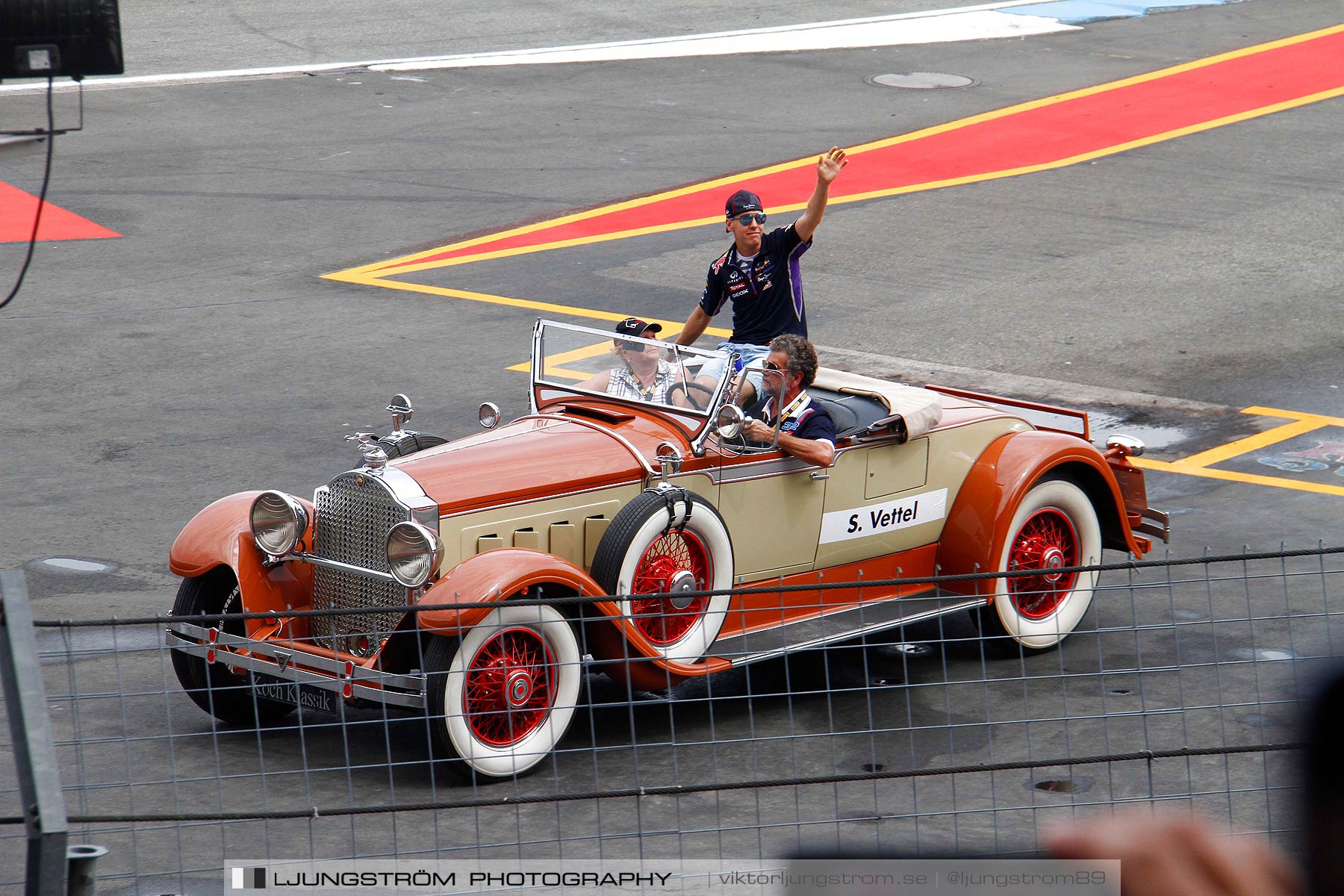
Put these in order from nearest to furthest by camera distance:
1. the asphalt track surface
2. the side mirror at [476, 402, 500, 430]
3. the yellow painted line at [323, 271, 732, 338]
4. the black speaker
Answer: the black speaker < the side mirror at [476, 402, 500, 430] < the asphalt track surface < the yellow painted line at [323, 271, 732, 338]

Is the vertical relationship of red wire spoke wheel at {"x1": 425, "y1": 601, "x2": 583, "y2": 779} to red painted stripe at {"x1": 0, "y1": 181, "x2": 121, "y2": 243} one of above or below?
below

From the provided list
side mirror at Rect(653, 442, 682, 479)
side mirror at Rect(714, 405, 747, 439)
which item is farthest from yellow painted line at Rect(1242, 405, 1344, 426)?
side mirror at Rect(653, 442, 682, 479)

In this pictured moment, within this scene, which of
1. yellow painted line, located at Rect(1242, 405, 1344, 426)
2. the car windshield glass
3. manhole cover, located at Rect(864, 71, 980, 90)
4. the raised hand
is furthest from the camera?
manhole cover, located at Rect(864, 71, 980, 90)

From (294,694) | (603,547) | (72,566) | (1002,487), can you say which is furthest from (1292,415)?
(72,566)

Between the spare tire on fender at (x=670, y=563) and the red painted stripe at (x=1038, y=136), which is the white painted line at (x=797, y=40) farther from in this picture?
the spare tire on fender at (x=670, y=563)

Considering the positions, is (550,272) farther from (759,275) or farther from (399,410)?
(399,410)

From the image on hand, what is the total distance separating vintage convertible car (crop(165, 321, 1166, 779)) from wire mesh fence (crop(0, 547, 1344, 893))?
0.05m

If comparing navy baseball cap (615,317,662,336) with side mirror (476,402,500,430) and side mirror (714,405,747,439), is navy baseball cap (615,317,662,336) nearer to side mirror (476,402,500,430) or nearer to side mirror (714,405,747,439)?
side mirror (476,402,500,430)

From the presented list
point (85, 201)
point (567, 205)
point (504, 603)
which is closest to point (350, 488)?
point (504, 603)

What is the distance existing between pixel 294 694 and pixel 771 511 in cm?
222

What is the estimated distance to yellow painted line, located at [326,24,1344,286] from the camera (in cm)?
1619

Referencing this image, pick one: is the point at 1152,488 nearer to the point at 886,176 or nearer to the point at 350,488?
the point at 350,488

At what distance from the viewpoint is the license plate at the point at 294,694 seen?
265 inches

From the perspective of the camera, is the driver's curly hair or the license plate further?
the driver's curly hair
